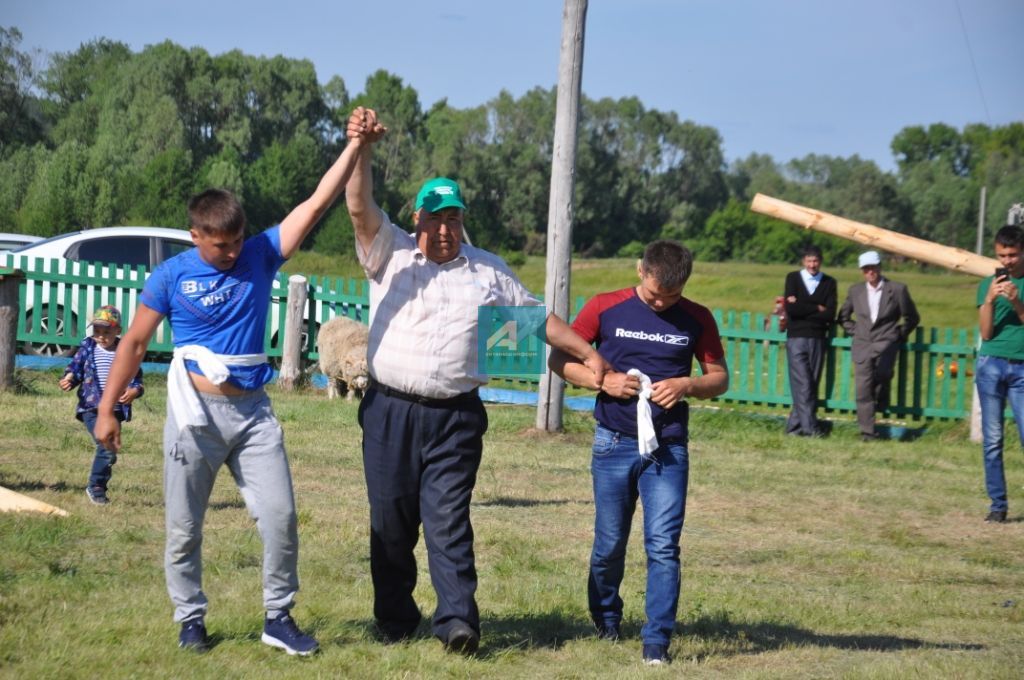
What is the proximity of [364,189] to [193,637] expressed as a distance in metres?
1.99

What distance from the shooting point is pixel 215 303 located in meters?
4.96

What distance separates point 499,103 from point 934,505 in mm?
73091

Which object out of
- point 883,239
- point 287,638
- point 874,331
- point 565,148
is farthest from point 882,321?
point 287,638

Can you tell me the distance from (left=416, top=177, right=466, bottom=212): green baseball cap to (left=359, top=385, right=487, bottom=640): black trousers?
82 cm

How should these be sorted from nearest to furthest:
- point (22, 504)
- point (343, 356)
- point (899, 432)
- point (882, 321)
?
point (22, 504) < point (882, 321) < point (899, 432) < point (343, 356)

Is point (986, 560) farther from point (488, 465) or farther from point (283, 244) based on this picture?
point (283, 244)

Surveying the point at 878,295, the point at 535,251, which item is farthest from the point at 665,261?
the point at 535,251

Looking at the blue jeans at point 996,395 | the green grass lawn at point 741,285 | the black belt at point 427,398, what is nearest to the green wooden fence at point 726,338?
the blue jeans at point 996,395

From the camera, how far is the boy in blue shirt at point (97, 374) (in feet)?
26.0

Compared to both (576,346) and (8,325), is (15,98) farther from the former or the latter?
(576,346)

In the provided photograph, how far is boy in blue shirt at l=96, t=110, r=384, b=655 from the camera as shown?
4.93 meters

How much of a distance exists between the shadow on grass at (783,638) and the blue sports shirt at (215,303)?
259 centimetres

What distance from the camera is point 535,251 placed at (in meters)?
69.9

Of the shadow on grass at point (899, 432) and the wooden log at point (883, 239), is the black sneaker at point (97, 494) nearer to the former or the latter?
the wooden log at point (883, 239)
